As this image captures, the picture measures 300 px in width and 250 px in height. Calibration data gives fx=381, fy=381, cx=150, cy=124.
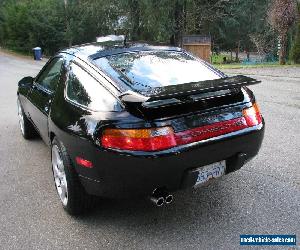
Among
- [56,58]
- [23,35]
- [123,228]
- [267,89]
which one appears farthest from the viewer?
[23,35]

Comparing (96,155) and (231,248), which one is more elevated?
(96,155)

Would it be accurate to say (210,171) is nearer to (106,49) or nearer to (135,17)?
(106,49)

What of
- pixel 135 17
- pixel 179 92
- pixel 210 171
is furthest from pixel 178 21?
pixel 179 92

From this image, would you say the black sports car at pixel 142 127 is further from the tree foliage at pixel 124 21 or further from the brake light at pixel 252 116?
the tree foliage at pixel 124 21

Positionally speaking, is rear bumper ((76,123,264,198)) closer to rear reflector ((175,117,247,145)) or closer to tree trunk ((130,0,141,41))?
rear reflector ((175,117,247,145))

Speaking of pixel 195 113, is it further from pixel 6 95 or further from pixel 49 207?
pixel 6 95

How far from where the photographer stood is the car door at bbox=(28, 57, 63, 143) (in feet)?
13.0

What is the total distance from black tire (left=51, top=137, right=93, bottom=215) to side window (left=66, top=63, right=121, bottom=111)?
0.47 meters

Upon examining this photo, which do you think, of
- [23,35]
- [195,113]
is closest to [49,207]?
[195,113]

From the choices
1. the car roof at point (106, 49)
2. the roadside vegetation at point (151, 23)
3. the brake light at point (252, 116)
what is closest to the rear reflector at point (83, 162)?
the car roof at point (106, 49)

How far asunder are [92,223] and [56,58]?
6.61ft


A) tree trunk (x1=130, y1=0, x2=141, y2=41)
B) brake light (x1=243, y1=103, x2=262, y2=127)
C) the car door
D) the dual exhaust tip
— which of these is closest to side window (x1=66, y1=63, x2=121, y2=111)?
the car door

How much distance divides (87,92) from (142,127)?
2.48 ft

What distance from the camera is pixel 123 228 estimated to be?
3219 mm
